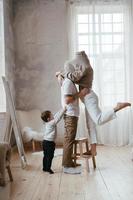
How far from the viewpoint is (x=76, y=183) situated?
3.70m

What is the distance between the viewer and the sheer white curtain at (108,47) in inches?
271

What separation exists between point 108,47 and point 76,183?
384 cm

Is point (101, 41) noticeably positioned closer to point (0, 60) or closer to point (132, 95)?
point (132, 95)

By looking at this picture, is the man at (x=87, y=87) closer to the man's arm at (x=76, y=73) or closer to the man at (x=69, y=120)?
the man's arm at (x=76, y=73)

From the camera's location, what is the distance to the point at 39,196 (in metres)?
3.21

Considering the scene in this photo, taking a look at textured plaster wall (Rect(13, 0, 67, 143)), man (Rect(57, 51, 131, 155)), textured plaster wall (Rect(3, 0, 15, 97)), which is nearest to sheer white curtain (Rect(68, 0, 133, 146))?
textured plaster wall (Rect(13, 0, 67, 143))

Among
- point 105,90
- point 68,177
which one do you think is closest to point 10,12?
point 105,90

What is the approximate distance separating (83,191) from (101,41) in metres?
4.15

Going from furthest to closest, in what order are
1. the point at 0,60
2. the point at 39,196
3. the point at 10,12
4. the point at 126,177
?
the point at 10,12 < the point at 0,60 < the point at 126,177 < the point at 39,196

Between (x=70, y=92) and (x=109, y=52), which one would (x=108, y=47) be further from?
(x=70, y=92)

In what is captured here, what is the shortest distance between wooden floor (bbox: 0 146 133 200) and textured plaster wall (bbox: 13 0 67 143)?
2.16m

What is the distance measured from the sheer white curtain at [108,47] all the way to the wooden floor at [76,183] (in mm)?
1936

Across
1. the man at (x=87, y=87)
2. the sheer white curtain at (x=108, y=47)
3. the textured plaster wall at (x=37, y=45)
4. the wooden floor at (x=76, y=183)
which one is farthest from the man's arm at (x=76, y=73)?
the textured plaster wall at (x=37, y=45)

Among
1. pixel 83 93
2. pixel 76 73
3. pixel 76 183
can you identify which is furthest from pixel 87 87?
pixel 76 183
